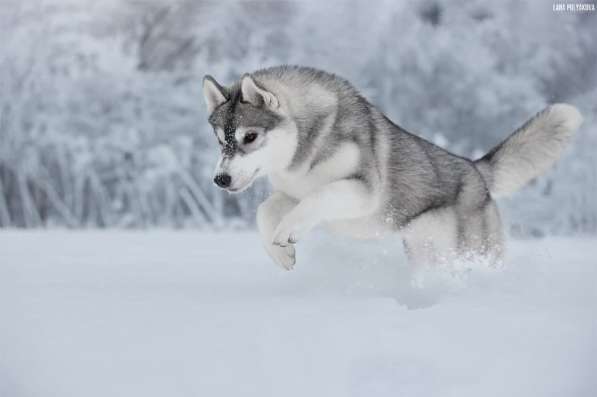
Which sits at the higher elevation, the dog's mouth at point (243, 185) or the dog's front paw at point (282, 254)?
the dog's mouth at point (243, 185)

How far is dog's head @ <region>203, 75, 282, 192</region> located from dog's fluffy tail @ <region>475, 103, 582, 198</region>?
0.77 metres

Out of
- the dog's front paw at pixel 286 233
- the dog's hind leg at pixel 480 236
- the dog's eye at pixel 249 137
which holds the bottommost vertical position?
the dog's hind leg at pixel 480 236

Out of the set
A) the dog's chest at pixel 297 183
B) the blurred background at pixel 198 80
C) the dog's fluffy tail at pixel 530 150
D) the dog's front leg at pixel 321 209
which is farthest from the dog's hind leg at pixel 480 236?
the dog's chest at pixel 297 183

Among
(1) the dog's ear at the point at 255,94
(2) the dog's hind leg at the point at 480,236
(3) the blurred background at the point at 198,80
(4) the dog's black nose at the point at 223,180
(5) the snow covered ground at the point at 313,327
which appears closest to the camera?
(4) the dog's black nose at the point at 223,180

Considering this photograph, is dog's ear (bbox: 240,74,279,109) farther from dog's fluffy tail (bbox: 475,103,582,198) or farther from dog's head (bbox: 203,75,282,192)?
dog's fluffy tail (bbox: 475,103,582,198)

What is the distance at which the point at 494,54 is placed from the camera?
7.78ft

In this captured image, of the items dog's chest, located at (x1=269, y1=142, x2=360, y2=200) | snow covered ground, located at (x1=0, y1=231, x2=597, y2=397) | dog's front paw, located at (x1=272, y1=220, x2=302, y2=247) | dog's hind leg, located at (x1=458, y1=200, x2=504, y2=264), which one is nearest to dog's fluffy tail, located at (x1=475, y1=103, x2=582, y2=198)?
dog's hind leg, located at (x1=458, y1=200, x2=504, y2=264)

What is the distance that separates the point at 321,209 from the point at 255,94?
0.39 meters

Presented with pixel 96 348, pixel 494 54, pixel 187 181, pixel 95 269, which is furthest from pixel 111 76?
pixel 494 54

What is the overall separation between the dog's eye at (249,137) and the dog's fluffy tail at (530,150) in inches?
31.5

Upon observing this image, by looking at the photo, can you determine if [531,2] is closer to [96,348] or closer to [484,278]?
[484,278]

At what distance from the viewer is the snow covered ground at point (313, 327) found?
205 centimetres

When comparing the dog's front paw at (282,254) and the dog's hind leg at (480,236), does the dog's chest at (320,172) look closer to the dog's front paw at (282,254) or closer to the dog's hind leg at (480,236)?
the dog's front paw at (282,254)

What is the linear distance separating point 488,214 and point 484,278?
8.2 inches
